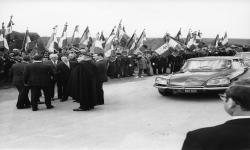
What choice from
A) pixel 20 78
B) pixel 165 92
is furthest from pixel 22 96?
pixel 165 92

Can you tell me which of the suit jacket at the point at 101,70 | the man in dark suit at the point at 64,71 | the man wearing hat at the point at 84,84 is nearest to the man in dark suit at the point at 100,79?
the suit jacket at the point at 101,70

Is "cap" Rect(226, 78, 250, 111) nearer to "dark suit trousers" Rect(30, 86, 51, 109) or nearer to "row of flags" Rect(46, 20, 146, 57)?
"dark suit trousers" Rect(30, 86, 51, 109)

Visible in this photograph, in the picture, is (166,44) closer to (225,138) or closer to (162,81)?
(162,81)

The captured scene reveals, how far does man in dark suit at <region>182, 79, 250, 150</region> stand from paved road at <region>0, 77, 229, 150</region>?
405 cm

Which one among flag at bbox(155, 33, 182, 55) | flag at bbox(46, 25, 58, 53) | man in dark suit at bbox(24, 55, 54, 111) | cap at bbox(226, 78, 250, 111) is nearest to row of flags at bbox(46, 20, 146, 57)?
flag at bbox(46, 25, 58, 53)

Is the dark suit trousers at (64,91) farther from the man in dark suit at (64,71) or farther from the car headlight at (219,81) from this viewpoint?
the car headlight at (219,81)

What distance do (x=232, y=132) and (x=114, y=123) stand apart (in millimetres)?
6163

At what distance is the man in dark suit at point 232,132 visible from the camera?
2.22 m

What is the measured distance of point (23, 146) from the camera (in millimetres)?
6508

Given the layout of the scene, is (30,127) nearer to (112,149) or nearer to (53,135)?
(53,135)

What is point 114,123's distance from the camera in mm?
8305

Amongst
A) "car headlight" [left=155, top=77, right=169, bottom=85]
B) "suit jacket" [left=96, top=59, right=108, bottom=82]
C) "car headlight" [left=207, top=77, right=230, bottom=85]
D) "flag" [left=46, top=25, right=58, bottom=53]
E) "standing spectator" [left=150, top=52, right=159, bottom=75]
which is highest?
"flag" [left=46, top=25, right=58, bottom=53]

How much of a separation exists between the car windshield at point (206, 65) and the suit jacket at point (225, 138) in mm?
10545

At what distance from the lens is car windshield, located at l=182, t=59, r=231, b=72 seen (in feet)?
42.0
